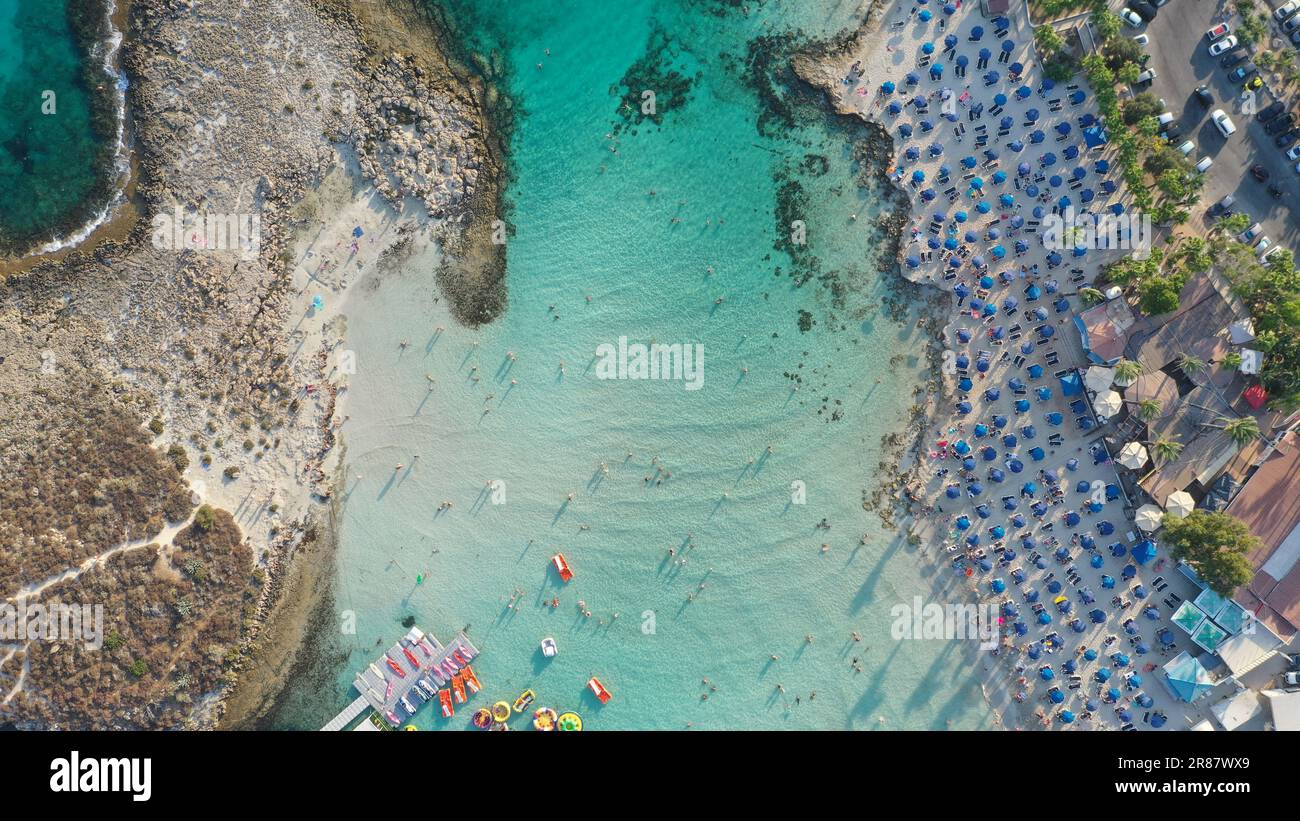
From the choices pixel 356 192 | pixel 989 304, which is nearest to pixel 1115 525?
pixel 989 304

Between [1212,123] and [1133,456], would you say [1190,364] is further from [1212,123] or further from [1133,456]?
[1212,123]

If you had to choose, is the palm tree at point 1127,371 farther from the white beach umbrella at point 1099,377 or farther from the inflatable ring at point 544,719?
the inflatable ring at point 544,719

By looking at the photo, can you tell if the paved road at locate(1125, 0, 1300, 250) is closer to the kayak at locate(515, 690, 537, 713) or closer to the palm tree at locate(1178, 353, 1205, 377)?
the palm tree at locate(1178, 353, 1205, 377)

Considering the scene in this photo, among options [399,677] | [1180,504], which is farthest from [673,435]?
[1180,504]

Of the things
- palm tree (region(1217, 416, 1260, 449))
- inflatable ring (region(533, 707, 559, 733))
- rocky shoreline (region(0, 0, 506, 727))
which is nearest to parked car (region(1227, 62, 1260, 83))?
palm tree (region(1217, 416, 1260, 449))

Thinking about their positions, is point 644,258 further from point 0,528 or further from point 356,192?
point 0,528

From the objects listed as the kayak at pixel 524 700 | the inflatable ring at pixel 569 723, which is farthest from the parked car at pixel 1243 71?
the kayak at pixel 524 700
